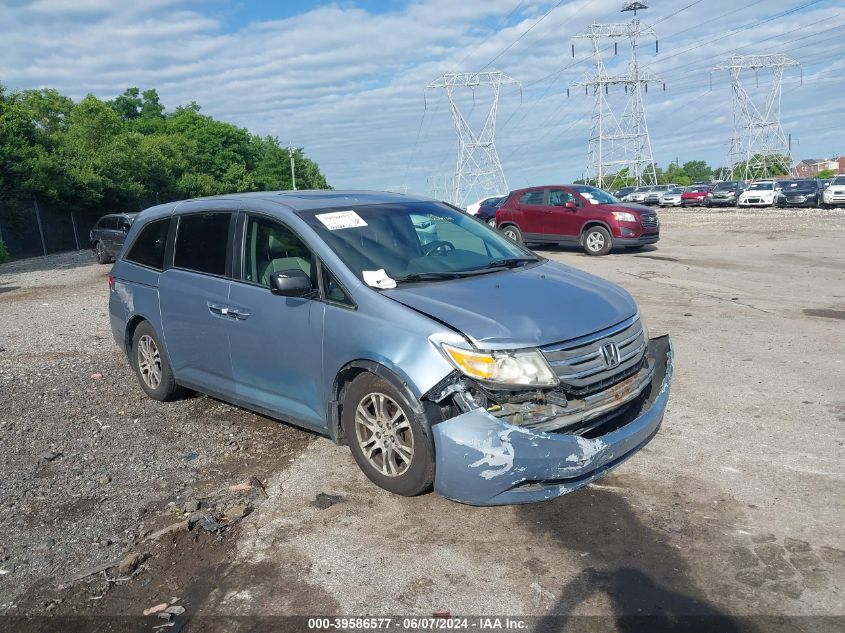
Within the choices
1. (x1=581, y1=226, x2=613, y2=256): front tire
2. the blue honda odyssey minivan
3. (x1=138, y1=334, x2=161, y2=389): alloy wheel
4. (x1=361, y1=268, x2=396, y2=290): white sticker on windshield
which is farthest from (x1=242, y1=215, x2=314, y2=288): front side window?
(x1=581, y1=226, x2=613, y2=256): front tire

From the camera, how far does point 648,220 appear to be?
1845 cm

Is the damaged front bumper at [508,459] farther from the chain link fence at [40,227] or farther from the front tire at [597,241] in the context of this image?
the chain link fence at [40,227]

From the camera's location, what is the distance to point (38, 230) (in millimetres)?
31047

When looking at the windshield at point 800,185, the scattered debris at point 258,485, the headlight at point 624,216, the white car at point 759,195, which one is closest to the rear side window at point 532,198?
the headlight at point 624,216

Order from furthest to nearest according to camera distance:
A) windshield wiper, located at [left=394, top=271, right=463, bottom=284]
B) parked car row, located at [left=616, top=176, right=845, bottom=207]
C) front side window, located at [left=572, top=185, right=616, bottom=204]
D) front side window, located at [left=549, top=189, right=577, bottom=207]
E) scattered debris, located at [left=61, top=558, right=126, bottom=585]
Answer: parked car row, located at [left=616, top=176, right=845, bottom=207], front side window, located at [left=549, top=189, right=577, bottom=207], front side window, located at [left=572, top=185, right=616, bottom=204], windshield wiper, located at [left=394, top=271, right=463, bottom=284], scattered debris, located at [left=61, top=558, right=126, bottom=585]

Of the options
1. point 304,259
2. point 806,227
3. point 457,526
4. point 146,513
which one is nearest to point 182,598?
point 146,513

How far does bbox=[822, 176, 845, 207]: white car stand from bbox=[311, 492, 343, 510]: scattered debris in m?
37.8

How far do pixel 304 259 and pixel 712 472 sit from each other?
9.64 feet

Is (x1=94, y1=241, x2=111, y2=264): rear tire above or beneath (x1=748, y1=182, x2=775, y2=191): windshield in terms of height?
above

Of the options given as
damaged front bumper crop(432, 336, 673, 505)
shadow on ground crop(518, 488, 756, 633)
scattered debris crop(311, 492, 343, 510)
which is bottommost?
shadow on ground crop(518, 488, 756, 633)

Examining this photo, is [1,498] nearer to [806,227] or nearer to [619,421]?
[619,421]

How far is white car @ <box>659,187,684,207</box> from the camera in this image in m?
50.9

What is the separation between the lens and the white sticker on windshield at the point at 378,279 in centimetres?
452

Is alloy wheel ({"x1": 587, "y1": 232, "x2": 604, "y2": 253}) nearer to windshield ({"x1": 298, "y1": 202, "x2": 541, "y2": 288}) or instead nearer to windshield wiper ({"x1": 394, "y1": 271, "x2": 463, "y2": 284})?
windshield ({"x1": 298, "y1": 202, "x2": 541, "y2": 288})
